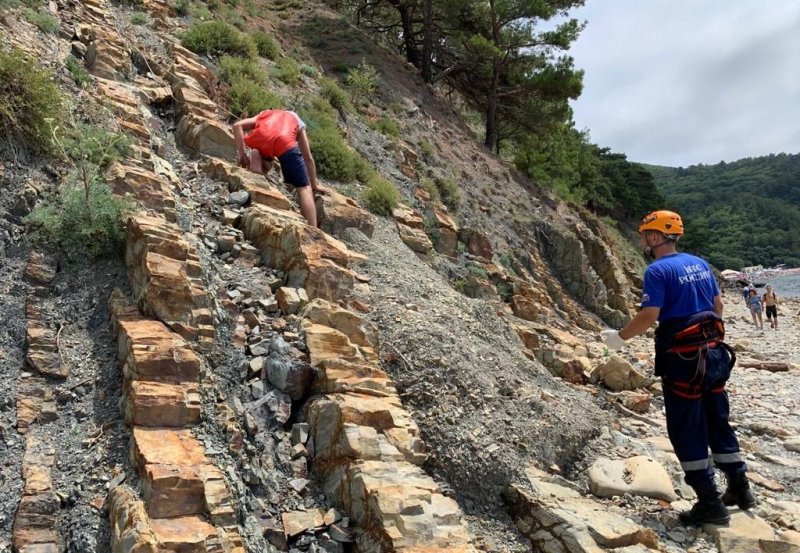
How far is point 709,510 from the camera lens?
3619 mm

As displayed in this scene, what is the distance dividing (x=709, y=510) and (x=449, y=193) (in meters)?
9.02

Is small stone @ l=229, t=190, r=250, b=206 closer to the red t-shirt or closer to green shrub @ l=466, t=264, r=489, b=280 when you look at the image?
the red t-shirt

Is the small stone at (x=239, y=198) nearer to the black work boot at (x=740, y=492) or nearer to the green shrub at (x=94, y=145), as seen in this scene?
the green shrub at (x=94, y=145)

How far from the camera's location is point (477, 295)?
9484mm

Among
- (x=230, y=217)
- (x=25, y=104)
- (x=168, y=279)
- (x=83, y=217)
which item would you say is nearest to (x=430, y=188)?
(x=230, y=217)

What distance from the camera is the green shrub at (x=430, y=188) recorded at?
36.3ft

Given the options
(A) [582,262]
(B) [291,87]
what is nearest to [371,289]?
(B) [291,87]

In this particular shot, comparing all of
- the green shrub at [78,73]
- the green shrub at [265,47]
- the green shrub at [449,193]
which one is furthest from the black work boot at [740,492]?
the green shrub at [265,47]

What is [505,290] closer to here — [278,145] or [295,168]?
[295,168]

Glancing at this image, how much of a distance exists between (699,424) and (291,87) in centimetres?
944

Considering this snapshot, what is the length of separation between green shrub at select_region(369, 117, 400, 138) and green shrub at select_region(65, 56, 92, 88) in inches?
263

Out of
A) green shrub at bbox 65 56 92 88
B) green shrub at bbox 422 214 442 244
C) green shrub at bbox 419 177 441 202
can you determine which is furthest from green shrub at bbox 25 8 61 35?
green shrub at bbox 419 177 441 202

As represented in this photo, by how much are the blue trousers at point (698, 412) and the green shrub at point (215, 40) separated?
894 cm

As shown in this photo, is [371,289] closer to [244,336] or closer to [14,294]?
[244,336]
